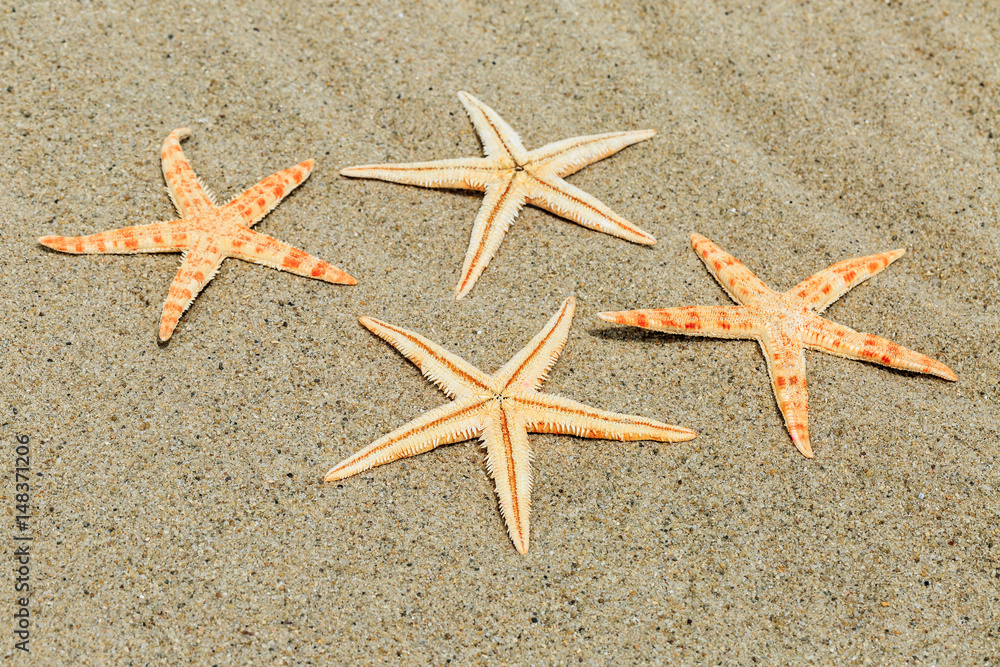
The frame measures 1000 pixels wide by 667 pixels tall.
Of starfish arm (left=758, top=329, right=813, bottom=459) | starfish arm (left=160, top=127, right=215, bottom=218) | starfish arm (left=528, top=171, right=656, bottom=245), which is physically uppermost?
starfish arm (left=528, top=171, right=656, bottom=245)

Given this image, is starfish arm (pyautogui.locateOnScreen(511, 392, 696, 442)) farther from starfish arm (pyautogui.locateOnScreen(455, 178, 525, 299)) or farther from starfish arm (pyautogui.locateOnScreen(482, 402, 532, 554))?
starfish arm (pyautogui.locateOnScreen(455, 178, 525, 299))

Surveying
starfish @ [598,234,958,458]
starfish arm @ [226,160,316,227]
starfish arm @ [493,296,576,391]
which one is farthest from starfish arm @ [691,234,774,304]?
starfish arm @ [226,160,316,227]

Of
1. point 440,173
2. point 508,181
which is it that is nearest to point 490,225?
point 508,181

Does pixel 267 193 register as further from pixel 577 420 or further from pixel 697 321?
pixel 697 321

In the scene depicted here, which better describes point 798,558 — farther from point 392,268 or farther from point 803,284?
point 392,268

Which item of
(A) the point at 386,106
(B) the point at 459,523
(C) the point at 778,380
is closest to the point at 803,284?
(C) the point at 778,380

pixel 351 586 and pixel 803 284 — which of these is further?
pixel 803 284

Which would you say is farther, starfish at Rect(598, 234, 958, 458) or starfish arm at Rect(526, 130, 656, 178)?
starfish arm at Rect(526, 130, 656, 178)
